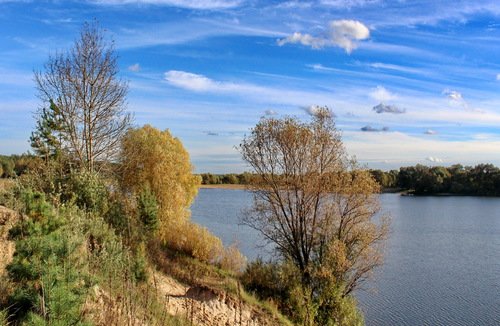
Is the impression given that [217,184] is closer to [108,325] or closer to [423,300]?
[423,300]

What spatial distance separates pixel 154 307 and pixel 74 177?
26.5ft

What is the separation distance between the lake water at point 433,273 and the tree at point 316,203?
9.76ft

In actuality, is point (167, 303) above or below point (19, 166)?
below

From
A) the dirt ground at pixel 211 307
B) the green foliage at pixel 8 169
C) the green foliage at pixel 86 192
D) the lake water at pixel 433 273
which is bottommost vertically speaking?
the lake water at pixel 433 273

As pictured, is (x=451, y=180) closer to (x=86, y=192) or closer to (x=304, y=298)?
(x=304, y=298)

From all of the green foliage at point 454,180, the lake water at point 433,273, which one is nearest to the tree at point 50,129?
the lake water at point 433,273

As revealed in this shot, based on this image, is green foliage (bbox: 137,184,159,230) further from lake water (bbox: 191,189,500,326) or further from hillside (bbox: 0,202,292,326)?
lake water (bbox: 191,189,500,326)

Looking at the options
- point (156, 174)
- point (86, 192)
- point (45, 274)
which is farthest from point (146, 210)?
point (45, 274)

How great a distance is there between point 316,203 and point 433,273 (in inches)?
459

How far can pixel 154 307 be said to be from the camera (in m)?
10.6

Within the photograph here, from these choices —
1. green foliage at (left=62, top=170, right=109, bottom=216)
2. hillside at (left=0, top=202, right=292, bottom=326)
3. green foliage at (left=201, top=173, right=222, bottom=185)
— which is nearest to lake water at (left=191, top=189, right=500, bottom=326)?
hillside at (left=0, top=202, right=292, bottom=326)

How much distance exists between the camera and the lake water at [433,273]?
→ 20.3 meters

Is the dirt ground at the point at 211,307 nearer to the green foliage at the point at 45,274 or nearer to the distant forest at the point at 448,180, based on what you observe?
the green foliage at the point at 45,274

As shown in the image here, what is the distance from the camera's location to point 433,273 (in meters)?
25.9
